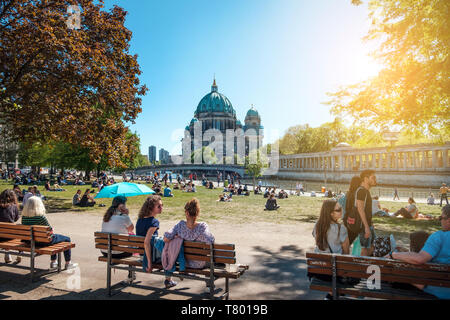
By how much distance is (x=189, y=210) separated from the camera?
4750 mm

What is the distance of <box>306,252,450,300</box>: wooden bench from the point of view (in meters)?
3.53

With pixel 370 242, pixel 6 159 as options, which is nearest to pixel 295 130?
pixel 6 159

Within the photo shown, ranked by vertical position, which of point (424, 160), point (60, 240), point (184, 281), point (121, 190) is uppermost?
point (424, 160)

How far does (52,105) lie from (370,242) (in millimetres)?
12278

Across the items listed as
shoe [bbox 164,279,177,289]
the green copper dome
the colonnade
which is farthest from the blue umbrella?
the green copper dome

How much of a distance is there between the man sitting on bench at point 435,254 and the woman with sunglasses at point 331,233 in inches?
31.7

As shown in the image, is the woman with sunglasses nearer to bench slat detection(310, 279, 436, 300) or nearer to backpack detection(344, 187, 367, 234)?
bench slat detection(310, 279, 436, 300)

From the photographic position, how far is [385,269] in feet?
12.2

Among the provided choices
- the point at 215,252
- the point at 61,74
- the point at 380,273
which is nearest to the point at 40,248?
the point at 215,252

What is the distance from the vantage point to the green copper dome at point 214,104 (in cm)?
17538

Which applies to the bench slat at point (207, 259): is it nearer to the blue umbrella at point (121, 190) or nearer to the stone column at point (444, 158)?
the blue umbrella at point (121, 190)

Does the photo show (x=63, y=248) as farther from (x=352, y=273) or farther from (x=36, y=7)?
(x=36, y=7)

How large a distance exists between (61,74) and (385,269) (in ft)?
44.8

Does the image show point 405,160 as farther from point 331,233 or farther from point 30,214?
point 30,214
